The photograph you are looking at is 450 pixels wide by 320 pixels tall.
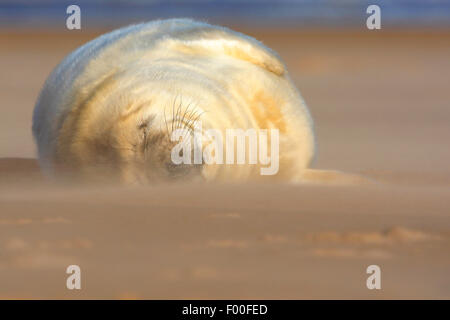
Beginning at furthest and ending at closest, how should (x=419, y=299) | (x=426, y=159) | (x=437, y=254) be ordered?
1. (x=426, y=159)
2. (x=437, y=254)
3. (x=419, y=299)

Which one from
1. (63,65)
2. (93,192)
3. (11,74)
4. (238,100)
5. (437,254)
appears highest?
(11,74)

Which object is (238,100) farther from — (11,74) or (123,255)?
(11,74)

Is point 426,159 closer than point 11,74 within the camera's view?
Yes

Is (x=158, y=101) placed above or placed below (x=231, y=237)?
above

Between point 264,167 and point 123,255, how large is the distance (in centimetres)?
140

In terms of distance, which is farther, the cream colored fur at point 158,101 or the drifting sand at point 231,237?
the cream colored fur at point 158,101

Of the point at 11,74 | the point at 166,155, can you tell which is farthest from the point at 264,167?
the point at 11,74

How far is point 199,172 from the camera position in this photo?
4.09m

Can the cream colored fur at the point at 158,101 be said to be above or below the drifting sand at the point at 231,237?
above

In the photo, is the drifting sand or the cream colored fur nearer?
the drifting sand

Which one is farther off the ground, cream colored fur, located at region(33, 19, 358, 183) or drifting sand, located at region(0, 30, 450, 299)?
cream colored fur, located at region(33, 19, 358, 183)

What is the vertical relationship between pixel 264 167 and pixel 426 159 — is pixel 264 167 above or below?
below

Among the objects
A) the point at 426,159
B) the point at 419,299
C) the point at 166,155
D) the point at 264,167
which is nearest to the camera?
the point at 419,299

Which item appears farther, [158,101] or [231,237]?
[158,101]
